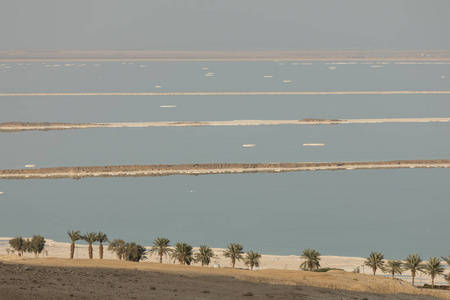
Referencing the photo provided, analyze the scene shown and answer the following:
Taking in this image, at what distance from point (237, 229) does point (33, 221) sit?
17200 millimetres

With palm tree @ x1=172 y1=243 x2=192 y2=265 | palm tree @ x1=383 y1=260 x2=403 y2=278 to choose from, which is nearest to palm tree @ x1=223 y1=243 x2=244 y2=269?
palm tree @ x1=172 y1=243 x2=192 y2=265

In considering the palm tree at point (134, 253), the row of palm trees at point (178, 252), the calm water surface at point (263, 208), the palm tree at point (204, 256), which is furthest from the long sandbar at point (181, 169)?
the palm tree at point (204, 256)

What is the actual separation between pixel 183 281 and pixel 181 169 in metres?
59.9

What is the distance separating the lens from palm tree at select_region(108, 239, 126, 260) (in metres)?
52.0

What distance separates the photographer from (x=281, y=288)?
3116cm

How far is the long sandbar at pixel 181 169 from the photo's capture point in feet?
294

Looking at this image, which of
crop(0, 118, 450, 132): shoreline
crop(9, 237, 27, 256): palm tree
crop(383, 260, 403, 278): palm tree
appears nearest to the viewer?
crop(383, 260, 403, 278): palm tree

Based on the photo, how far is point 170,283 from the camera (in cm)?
3008

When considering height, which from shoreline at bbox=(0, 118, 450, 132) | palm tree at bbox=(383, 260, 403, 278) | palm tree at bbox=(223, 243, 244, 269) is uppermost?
shoreline at bbox=(0, 118, 450, 132)

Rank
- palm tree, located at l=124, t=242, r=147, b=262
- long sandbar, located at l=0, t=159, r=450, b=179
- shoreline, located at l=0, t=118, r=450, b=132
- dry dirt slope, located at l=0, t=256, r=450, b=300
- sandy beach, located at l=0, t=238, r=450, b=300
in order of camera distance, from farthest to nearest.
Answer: shoreline, located at l=0, t=118, r=450, b=132
long sandbar, located at l=0, t=159, r=450, b=179
palm tree, located at l=124, t=242, r=147, b=262
sandy beach, located at l=0, t=238, r=450, b=300
dry dirt slope, located at l=0, t=256, r=450, b=300

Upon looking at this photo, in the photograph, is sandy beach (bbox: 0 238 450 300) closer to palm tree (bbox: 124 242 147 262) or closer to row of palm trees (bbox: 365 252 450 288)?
row of palm trees (bbox: 365 252 450 288)

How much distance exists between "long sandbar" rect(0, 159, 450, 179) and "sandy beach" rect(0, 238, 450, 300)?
172 feet

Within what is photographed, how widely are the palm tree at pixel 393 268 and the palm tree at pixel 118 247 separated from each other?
15933mm

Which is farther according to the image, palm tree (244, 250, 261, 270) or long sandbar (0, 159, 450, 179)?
long sandbar (0, 159, 450, 179)
